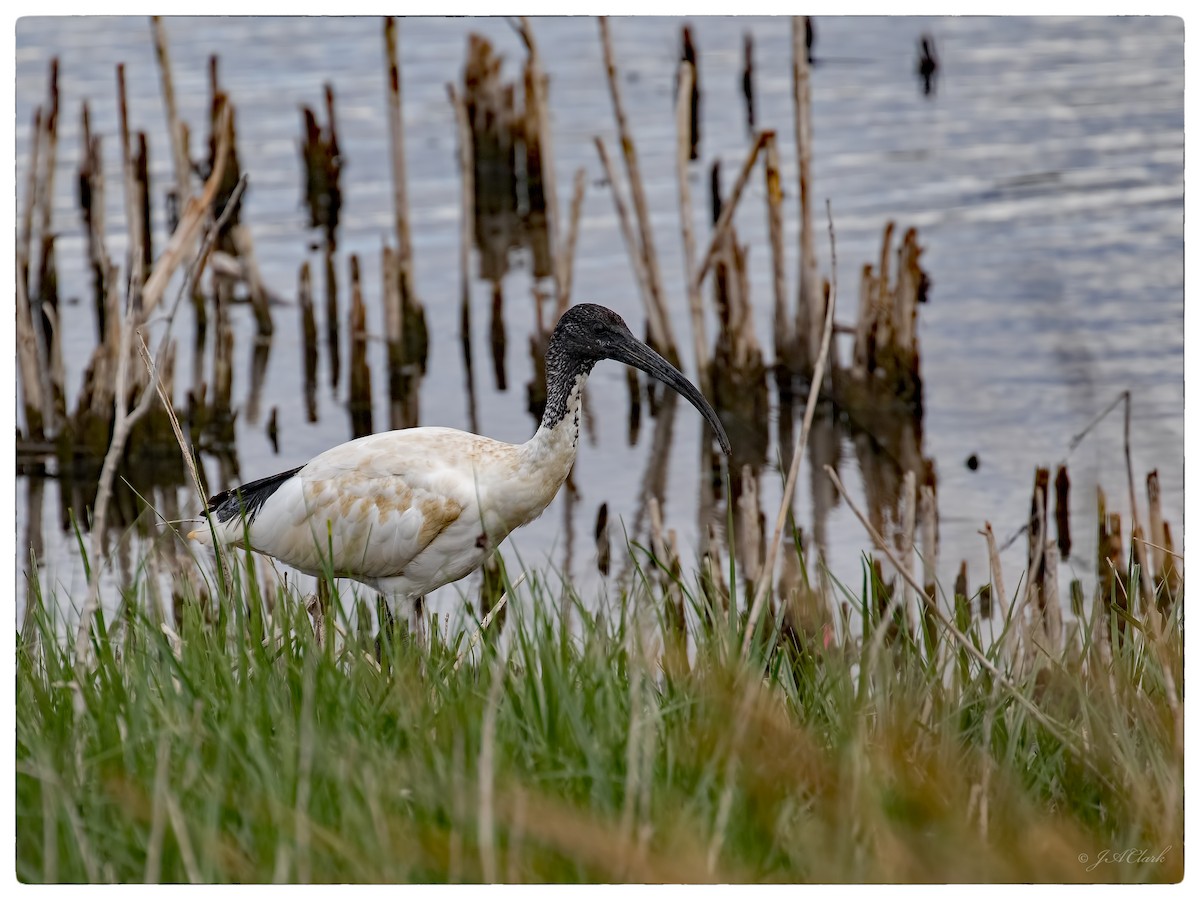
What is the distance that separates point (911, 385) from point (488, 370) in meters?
2.34

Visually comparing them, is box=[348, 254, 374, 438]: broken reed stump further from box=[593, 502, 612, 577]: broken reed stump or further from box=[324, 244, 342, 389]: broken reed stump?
box=[593, 502, 612, 577]: broken reed stump

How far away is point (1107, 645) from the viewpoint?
449 centimetres

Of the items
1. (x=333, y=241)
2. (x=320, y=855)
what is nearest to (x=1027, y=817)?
(x=320, y=855)

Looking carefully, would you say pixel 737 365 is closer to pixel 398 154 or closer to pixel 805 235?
pixel 805 235

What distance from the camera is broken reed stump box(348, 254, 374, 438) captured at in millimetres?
8938

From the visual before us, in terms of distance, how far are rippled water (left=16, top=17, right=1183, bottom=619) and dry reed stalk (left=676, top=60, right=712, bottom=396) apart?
0.46 meters

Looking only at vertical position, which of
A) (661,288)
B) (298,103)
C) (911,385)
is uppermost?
(298,103)

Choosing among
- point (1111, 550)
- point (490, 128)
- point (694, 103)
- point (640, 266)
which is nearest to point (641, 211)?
point (640, 266)

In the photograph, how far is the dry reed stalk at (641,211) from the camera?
799 cm

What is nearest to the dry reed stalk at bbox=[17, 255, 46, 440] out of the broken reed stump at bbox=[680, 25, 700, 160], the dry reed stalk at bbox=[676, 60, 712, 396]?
the dry reed stalk at bbox=[676, 60, 712, 396]

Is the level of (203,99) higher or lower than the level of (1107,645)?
higher

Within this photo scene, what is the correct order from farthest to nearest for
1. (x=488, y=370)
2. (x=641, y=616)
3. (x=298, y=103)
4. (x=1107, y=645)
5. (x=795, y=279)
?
(x=298, y=103), (x=795, y=279), (x=488, y=370), (x=1107, y=645), (x=641, y=616)

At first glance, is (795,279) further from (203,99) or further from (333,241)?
(203,99)

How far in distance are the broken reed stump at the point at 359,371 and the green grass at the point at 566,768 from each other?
17.1ft
